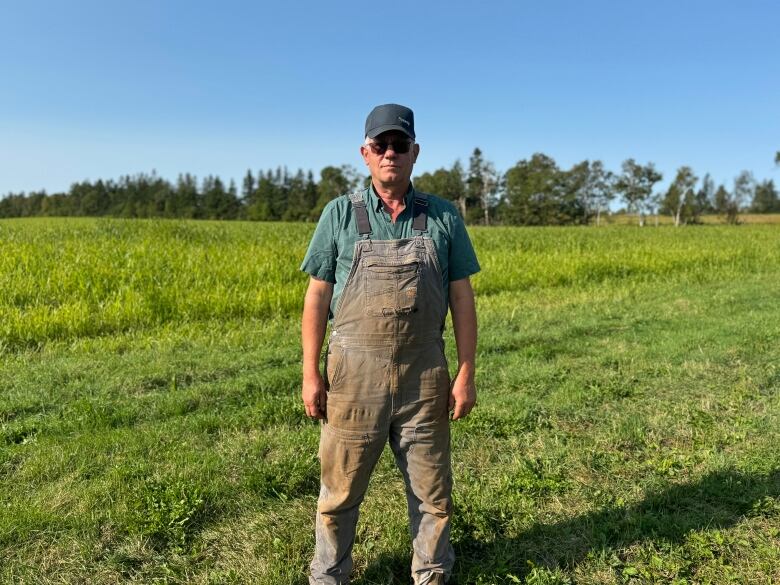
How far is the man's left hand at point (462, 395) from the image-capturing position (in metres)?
2.40

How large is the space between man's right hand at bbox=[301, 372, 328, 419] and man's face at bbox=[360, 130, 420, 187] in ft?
2.89

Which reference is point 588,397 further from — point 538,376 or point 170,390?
point 170,390

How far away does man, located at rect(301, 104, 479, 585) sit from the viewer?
2197 millimetres

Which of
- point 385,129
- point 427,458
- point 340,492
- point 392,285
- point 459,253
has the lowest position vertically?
point 340,492

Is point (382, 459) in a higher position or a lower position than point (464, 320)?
lower

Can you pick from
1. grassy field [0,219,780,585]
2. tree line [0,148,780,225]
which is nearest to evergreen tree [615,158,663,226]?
tree line [0,148,780,225]

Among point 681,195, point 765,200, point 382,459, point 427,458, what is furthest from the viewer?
point 765,200

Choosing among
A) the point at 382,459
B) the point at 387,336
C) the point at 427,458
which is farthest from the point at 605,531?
the point at 387,336

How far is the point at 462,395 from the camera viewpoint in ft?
7.88

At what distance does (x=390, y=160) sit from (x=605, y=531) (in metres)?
2.32

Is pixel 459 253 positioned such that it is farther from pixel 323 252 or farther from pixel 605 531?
pixel 605 531

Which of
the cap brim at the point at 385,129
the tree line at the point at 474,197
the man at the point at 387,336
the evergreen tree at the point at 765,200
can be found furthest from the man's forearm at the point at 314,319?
the evergreen tree at the point at 765,200

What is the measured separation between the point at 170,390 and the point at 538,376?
3.61m

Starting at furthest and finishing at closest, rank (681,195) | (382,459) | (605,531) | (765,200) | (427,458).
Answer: (765,200) → (681,195) → (382,459) → (605,531) → (427,458)
